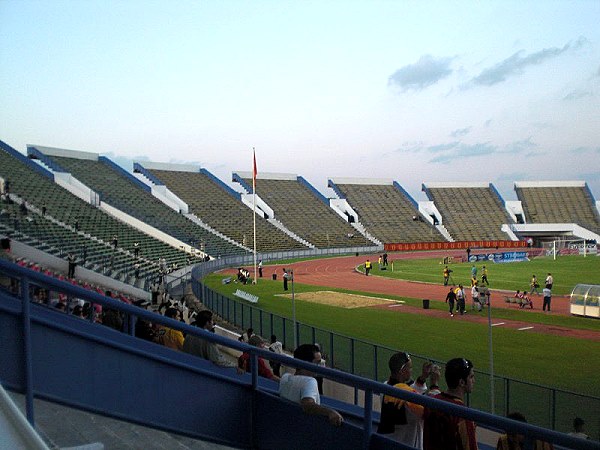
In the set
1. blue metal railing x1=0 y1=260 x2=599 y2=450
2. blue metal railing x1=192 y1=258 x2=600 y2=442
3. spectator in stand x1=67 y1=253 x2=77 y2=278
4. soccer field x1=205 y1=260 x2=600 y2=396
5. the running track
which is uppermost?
blue metal railing x1=0 y1=260 x2=599 y2=450

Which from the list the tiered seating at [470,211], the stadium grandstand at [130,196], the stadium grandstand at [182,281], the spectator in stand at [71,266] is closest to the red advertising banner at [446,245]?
the stadium grandstand at [182,281]

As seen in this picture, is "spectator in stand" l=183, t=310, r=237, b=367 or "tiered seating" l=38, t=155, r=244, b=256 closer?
"spectator in stand" l=183, t=310, r=237, b=367

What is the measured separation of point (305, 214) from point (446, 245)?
22032mm

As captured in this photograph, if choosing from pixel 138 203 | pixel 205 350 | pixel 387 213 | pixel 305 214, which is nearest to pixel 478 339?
pixel 205 350

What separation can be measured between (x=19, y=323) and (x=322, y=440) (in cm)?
287

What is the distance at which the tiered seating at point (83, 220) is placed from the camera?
3750cm

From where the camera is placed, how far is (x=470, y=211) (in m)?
96.7

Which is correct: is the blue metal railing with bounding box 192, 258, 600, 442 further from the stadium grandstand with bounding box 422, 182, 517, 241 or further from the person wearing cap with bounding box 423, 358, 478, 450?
the stadium grandstand with bounding box 422, 182, 517, 241

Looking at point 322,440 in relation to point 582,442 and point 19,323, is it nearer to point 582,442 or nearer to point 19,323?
point 582,442

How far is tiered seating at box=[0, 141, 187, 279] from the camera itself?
37500 millimetres

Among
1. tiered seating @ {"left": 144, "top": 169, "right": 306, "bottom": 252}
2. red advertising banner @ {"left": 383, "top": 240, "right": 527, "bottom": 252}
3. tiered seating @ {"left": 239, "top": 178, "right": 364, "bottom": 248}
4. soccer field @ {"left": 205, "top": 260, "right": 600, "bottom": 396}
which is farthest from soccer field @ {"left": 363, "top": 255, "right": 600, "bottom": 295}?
red advertising banner @ {"left": 383, "top": 240, "right": 527, "bottom": 252}

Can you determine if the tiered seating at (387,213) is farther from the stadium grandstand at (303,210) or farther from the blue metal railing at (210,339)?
the blue metal railing at (210,339)

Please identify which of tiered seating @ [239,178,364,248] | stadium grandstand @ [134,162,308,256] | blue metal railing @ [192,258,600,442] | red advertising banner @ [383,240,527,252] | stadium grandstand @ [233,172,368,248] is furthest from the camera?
red advertising banner @ [383,240,527,252]

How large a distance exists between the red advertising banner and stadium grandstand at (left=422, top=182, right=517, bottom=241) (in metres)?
2.33
